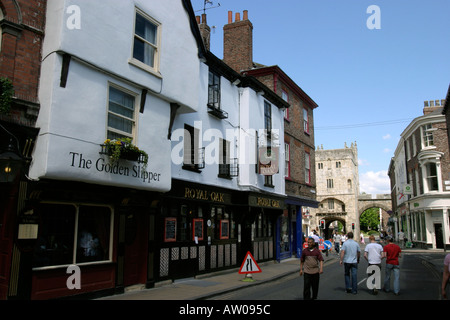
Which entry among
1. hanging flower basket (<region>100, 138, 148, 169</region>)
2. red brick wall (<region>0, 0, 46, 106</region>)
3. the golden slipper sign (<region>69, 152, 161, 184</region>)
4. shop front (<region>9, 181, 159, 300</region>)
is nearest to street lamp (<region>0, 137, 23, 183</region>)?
shop front (<region>9, 181, 159, 300</region>)

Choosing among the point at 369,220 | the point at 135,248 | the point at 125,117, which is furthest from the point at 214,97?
the point at 369,220

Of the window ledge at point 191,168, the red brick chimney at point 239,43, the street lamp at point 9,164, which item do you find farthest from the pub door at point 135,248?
the red brick chimney at point 239,43

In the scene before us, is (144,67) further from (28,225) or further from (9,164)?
(28,225)

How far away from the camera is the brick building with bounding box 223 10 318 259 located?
2195 cm

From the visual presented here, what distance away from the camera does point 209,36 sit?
61.4 ft

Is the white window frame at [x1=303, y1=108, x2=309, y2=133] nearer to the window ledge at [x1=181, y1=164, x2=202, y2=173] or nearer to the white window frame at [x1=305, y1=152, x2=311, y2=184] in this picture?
the white window frame at [x1=305, y1=152, x2=311, y2=184]

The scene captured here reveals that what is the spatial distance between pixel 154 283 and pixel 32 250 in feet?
15.0

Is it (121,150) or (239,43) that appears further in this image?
(239,43)

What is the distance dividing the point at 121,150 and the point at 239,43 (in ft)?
48.2

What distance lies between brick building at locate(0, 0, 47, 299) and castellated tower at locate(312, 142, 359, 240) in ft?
208

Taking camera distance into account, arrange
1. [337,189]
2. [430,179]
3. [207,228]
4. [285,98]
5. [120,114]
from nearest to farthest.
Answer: [120,114] < [207,228] < [285,98] < [430,179] < [337,189]

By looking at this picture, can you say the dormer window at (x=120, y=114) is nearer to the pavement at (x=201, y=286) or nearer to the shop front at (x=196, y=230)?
the shop front at (x=196, y=230)

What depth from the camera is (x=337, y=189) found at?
68938 mm
